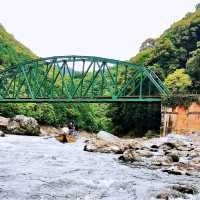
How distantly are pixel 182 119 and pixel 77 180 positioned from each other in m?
38.1

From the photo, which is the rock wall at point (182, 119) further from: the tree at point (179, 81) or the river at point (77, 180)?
the river at point (77, 180)

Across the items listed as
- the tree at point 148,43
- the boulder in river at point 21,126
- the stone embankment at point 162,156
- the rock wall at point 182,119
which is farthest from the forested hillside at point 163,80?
the tree at point 148,43

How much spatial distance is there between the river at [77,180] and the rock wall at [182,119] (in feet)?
92.9

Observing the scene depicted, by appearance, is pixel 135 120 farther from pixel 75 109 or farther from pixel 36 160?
pixel 36 160

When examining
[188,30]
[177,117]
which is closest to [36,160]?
[177,117]

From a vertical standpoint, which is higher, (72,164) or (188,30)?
(188,30)

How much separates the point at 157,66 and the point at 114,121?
1190cm

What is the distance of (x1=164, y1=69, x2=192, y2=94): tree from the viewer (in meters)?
70.6

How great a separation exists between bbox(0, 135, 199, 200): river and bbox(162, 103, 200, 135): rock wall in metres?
28.3

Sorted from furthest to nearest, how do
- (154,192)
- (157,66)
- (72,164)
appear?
(157,66), (72,164), (154,192)

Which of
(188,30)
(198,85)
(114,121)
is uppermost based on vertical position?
(188,30)

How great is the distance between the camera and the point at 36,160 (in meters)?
31.6

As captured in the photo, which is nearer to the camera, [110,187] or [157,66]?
[110,187]

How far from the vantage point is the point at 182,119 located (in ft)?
195
